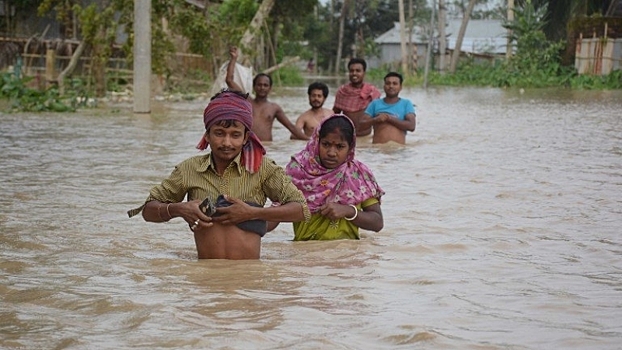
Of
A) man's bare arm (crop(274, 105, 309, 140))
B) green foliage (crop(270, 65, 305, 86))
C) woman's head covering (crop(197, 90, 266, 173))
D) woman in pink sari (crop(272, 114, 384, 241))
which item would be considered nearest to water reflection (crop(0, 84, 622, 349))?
woman in pink sari (crop(272, 114, 384, 241))

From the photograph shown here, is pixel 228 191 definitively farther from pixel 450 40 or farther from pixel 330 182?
pixel 450 40

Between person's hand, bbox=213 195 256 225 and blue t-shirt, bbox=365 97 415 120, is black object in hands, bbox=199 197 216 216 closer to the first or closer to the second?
person's hand, bbox=213 195 256 225

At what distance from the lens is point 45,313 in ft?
14.6

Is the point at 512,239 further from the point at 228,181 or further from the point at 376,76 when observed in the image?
the point at 376,76

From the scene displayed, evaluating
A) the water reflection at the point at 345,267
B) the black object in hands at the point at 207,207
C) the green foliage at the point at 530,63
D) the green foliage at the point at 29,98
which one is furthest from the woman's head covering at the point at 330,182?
the green foliage at the point at 530,63

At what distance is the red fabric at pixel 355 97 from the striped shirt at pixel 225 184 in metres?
8.17

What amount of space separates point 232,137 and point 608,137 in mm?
10484

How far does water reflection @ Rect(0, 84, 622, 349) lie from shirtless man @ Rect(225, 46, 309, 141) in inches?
67.6

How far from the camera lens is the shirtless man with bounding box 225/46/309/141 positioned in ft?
42.5

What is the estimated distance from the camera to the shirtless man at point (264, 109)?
1295cm

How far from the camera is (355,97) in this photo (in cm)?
1361

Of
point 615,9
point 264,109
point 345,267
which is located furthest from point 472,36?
point 345,267

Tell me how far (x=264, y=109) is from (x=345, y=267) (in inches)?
302

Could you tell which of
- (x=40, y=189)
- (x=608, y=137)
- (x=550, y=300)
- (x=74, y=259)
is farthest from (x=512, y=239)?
(x=608, y=137)
